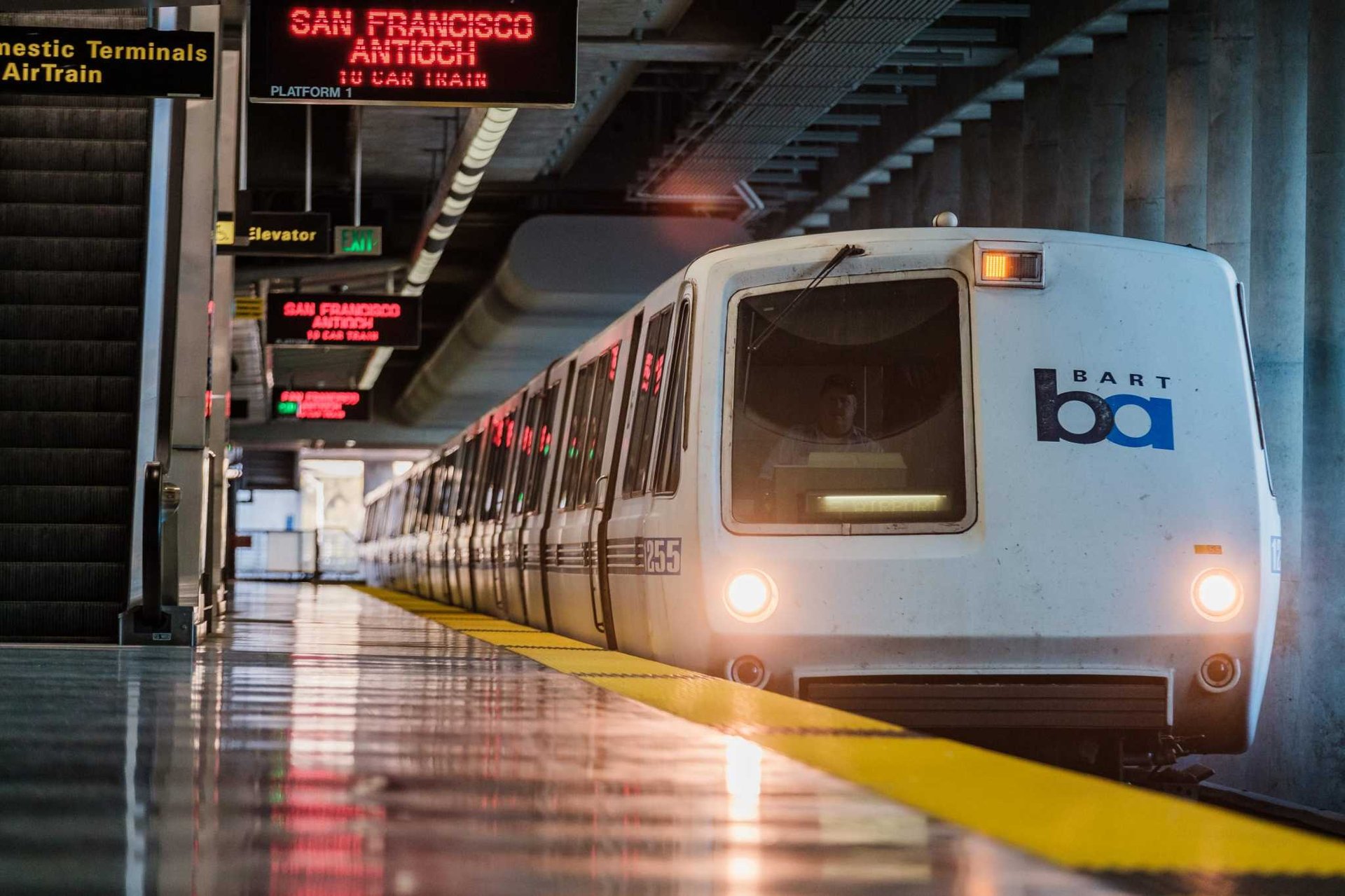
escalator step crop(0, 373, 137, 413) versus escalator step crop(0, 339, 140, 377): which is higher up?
escalator step crop(0, 339, 140, 377)

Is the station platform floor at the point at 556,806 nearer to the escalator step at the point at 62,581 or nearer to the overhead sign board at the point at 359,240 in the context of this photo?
the escalator step at the point at 62,581

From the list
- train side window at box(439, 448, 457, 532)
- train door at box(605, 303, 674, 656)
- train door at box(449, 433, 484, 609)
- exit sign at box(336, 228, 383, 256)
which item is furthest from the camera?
train side window at box(439, 448, 457, 532)

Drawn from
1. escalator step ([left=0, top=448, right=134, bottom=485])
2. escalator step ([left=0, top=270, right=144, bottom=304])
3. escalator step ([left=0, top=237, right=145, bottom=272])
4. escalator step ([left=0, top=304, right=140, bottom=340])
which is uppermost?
escalator step ([left=0, top=237, right=145, bottom=272])

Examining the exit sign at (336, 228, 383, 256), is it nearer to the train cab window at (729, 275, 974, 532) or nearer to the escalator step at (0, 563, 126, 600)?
the escalator step at (0, 563, 126, 600)

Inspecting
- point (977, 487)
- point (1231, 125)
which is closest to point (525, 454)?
point (1231, 125)

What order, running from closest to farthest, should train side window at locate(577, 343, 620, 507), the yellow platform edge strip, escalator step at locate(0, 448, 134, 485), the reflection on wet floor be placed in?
the reflection on wet floor → the yellow platform edge strip → escalator step at locate(0, 448, 134, 485) → train side window at locate(577, 343, 620, 507)

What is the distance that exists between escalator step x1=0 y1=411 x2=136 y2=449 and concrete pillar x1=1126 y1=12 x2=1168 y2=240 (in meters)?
7.55

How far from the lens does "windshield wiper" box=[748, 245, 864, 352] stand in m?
6.74

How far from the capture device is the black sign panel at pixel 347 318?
1898 centimetres

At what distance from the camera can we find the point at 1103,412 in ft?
21.6

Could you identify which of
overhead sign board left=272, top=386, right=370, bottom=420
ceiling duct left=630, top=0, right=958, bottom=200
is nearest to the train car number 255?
ceiling duct left=630, top=0, right=958, bottom=200

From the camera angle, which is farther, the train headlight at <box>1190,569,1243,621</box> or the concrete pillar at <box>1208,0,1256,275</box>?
the concrete pillar at <box>1208,0,1256,275</box>

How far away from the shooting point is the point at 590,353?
36.1 ft

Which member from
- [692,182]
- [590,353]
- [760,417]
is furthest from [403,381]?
[760,417]
